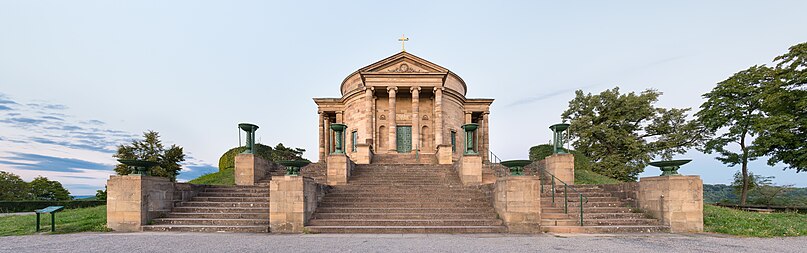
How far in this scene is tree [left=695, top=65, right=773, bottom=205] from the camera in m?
22.3

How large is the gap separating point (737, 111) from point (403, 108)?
74.0ft

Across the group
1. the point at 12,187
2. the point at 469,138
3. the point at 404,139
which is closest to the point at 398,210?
the point at 469,138

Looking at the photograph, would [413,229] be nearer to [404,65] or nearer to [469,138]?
[469,138]

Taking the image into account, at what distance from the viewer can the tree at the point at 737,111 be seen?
2231 centimetres

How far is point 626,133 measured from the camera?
28.3m

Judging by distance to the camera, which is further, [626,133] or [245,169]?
[626,133]

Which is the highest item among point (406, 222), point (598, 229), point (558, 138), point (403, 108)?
point (403, 108)

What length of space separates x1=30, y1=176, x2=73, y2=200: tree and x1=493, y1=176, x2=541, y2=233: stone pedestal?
47417mm

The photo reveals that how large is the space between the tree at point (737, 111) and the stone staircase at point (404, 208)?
20.9 metres

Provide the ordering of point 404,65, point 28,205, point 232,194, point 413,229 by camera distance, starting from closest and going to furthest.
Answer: point 413,229, point 232,194, point 28,205, point 404,65

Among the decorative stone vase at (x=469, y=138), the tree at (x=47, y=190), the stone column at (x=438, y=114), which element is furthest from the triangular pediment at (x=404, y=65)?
the tree at (x=47, y=190)

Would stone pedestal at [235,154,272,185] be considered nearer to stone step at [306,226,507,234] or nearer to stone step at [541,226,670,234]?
stone step at [306,226,507,234]

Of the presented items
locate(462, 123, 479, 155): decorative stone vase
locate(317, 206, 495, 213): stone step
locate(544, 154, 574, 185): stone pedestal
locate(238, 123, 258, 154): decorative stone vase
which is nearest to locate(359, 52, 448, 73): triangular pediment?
locate(462, 123, 479, 155): decorative stone vase

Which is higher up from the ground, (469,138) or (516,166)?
(469,138)
